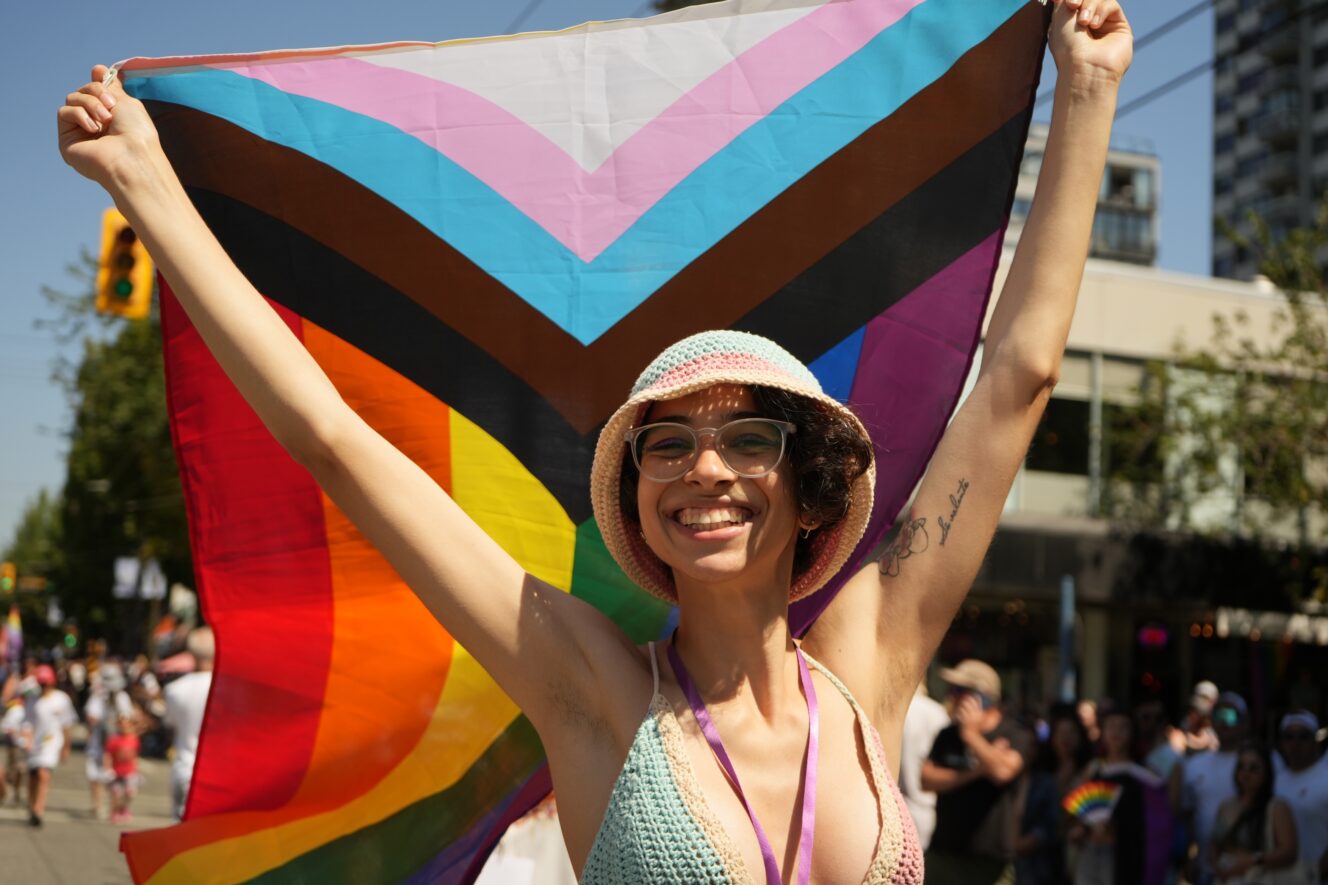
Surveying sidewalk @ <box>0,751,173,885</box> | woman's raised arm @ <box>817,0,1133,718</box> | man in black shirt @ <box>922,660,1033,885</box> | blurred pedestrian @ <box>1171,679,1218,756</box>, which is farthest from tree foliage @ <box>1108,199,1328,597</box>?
woman's raised arm @ <box>817,0,1133,718</box>

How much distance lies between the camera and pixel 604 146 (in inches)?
137

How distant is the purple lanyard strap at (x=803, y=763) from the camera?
2.26 m

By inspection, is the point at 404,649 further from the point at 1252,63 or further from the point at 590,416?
the point at 1252,63

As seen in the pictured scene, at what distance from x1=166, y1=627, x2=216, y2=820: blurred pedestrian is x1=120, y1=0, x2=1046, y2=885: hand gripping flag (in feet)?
17.9

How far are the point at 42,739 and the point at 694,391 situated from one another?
15.0m

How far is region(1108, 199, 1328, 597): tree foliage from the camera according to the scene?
2159 cm

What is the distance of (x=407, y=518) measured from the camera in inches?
95.0

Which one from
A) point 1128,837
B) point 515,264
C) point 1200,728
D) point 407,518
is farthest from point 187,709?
point 1200,728

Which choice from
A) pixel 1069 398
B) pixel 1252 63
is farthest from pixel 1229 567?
pixel 1252 63

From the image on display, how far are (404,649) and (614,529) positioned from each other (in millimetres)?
1011

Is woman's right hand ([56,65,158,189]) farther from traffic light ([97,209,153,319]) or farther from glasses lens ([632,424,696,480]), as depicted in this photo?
traffic light ([97,209,153,319])

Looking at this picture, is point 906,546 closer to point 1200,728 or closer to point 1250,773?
point 1250,773

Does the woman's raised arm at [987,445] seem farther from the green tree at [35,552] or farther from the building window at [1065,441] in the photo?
the green tree at [35,552]

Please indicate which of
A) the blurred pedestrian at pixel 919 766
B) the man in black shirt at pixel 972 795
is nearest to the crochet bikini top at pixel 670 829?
the man in black shirt at pixel 972 795
